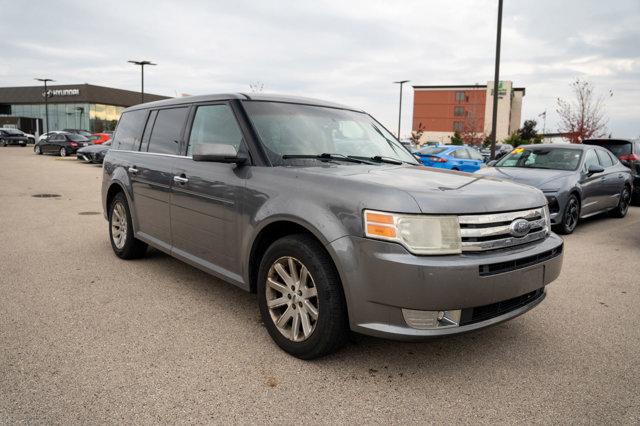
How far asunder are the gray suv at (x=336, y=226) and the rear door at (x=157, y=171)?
0.09ft

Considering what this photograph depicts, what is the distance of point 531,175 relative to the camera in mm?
7961

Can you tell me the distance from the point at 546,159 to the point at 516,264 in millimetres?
6569

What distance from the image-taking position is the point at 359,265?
274 centimetres

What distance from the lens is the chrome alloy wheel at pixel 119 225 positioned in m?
5.51

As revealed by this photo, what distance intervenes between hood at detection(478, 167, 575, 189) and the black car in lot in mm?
26337

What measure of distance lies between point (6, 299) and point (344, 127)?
3250mm

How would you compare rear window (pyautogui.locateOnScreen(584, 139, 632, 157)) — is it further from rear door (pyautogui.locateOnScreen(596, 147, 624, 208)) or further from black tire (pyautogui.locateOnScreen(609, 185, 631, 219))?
rear door (pyautogui.locateOnScreen(596, 147, 624, 208))

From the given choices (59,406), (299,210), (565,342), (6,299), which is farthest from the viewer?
(6,299)

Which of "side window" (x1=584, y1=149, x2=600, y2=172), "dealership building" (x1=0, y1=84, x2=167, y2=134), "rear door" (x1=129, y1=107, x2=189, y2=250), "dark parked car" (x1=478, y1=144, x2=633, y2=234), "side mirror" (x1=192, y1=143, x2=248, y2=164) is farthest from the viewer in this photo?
"dealership building" (x1=0, y1=84, x2=167, y2=134)

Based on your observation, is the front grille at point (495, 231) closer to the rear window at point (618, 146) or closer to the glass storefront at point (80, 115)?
the rear window at point (618, 146)

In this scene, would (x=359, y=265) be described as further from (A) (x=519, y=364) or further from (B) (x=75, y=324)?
(B) (x=75, y=324)

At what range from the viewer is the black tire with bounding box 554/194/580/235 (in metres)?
7.82

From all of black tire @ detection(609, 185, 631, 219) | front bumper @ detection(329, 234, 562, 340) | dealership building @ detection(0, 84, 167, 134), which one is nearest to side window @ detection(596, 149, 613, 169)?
black tire @ detection(609, 185, 631, 219)

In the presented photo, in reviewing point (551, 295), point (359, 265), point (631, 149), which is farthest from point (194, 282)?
point (631, 149)
